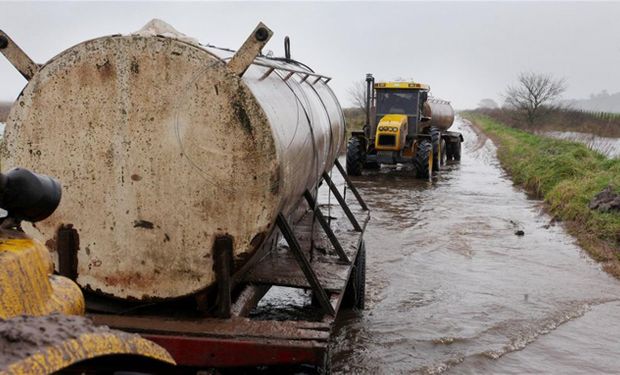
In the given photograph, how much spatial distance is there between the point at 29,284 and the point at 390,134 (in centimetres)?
1571

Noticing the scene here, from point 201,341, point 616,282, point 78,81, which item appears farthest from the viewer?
point 616,282

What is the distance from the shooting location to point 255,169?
345cm

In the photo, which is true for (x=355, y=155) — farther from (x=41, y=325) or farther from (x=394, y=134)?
(x=41, y=325)

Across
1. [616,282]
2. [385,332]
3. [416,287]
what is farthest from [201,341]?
[616,282]

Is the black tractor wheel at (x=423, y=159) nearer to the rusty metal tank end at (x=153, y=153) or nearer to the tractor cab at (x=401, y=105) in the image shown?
the tractor cab at (x=401, y=105)

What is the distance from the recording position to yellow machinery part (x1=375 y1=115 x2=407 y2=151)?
17.2m

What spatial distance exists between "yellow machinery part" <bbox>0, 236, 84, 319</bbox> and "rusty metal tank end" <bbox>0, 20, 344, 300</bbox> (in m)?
1.24

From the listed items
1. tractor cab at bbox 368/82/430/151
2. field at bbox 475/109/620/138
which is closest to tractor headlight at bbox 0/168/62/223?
tractor cab at bbox 368/82/430/151

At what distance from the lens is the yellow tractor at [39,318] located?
65.2 inches

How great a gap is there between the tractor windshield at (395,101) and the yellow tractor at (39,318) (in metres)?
16.8

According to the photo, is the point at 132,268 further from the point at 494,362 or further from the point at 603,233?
the point at 603,233

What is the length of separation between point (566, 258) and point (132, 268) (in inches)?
326

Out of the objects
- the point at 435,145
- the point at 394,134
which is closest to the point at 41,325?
the point at 394,134

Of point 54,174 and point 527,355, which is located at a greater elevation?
point 54,174
